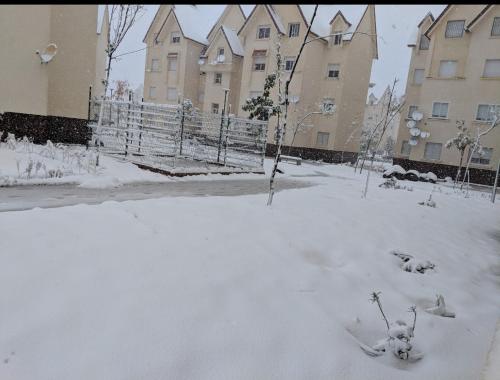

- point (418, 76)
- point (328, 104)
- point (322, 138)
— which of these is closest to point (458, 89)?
point (418, 76)

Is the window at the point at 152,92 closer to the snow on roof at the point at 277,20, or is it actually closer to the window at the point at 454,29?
the snow on roof at the point at 277,20

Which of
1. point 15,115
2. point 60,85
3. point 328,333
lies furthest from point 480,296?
point 60,85

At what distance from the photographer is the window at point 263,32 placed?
3031 cm

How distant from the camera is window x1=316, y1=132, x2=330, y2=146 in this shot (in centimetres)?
3038

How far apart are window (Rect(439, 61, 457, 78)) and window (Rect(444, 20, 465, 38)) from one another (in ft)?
5.82

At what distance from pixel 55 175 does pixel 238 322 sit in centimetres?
689

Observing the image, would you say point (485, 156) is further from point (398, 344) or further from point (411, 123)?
point (398, 344)

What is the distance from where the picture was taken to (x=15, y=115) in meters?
12.9

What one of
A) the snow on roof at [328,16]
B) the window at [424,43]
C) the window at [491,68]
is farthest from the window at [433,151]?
the snow on roof at [328,16]

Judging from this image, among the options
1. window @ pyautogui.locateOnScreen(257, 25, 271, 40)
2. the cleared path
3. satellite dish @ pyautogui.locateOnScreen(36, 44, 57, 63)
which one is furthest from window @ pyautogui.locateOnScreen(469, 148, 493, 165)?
satellite dish @ pyautogui.locateOnScreen(36, 44, 57, 63)

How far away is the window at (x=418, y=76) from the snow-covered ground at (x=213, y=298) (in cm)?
2592

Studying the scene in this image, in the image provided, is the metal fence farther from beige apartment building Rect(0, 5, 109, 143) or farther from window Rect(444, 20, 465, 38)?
window Rect(444, 20, 465, 38)

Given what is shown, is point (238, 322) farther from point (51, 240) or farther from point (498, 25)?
point (498, 25)

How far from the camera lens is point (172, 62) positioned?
1395 inches
